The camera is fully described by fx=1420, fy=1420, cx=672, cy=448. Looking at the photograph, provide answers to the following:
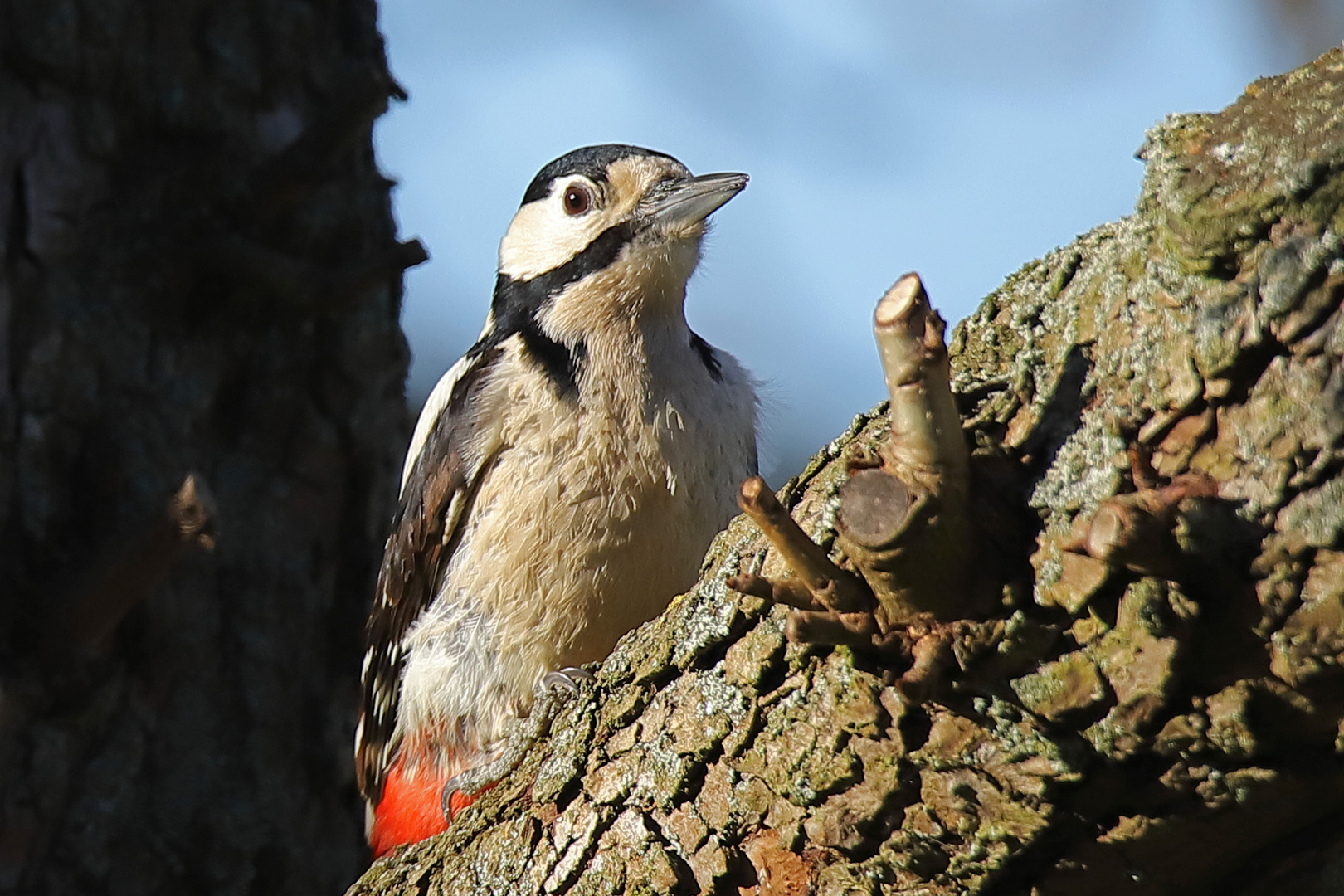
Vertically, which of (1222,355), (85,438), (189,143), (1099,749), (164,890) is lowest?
(1099,749)

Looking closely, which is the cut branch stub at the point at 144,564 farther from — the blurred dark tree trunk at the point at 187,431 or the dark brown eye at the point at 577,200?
the dark brown eye at the point at 577,200

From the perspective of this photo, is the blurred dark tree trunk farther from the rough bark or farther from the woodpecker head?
the rough bark

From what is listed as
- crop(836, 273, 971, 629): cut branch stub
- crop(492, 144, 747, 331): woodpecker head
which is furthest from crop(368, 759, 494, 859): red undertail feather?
crop(836, 273, 971, 629): cut branch stub

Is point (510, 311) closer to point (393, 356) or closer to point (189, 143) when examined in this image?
point (393, 356)

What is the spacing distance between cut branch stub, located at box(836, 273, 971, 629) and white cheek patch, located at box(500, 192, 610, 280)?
281 cm

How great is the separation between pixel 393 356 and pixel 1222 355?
3.70 metres

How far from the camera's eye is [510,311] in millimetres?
4723

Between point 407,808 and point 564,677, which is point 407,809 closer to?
point 407,808

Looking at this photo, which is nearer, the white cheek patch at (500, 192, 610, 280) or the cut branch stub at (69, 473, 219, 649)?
the cut branch stub at (69, 473, 219, 649)

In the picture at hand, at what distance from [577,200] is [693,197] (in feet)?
1.59

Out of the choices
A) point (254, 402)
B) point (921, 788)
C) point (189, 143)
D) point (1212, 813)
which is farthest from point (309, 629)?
point (1212, 813)

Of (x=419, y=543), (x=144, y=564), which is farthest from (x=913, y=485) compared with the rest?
(x=419, y=543)

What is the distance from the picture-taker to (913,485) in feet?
5.98

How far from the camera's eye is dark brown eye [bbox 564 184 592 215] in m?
4.62
